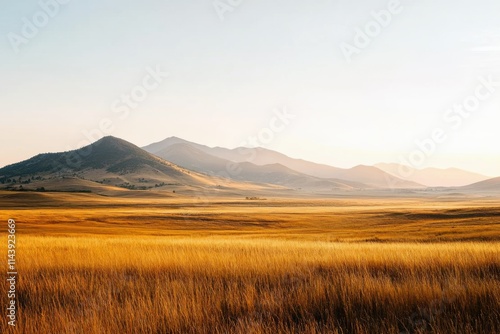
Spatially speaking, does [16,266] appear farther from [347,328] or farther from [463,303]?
[463,303]

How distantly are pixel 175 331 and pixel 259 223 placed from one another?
60.2 metres

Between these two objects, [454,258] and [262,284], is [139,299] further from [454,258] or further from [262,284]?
[454,258]

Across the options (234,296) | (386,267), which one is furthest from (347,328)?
(386,267)

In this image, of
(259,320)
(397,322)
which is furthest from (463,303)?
(259,320)

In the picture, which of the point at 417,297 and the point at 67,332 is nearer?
the point at 67,332

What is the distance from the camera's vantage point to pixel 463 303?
23.5 ft

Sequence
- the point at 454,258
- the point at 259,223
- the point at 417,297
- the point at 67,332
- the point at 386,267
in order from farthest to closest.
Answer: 1. the point at 259,223
2. the point at 454,258
3. the point at 386,267
4. the point at 417,297
5. the point at 67,332

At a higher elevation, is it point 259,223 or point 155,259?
point 155,259

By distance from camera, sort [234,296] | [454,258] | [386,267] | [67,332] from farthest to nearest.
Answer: [454,258] → [386,267] → [234,296] → [67,332]

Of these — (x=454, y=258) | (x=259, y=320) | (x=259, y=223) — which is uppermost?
(x=259, y=320)

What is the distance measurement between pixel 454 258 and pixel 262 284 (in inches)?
267

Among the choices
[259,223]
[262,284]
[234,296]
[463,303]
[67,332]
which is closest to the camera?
[67,332]

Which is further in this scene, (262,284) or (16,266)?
(16,266)

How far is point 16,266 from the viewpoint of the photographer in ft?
39.2
